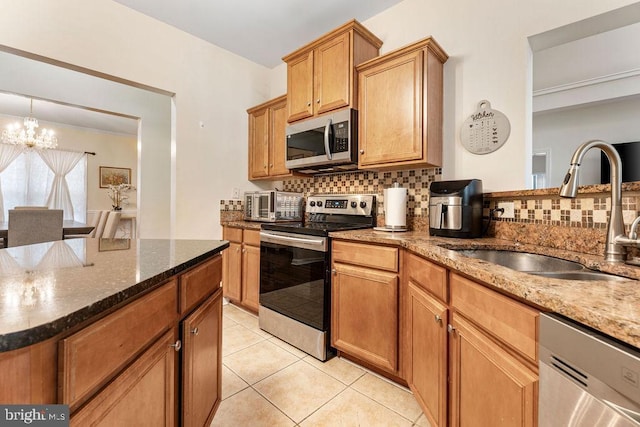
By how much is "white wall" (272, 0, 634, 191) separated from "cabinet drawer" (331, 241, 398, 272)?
834 millimetres

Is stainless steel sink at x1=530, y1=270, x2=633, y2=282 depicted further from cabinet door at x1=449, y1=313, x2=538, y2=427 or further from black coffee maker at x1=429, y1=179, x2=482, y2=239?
black coffee maker at x1=429, y1=179, x2=482, y2=239

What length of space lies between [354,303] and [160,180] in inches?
147

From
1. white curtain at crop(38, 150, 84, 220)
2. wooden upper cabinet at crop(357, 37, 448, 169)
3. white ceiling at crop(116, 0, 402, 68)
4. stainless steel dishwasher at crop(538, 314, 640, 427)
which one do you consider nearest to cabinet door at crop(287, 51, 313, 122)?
white ceiling at crop(116, 0, 402, 68)

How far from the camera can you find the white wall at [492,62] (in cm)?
168

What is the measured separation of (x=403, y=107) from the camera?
1918mm

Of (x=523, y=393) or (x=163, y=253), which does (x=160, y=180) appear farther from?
(x=523, y=393)

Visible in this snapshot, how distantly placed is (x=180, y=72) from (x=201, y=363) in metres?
2.72

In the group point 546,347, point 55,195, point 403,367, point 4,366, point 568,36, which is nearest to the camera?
point 4,366

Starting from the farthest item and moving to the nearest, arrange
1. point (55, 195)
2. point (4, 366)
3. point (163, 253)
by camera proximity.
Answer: point (55, 195), point (163, 253), point (4, 366)

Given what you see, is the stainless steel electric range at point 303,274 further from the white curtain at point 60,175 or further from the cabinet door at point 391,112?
the white curtain at point 60,175

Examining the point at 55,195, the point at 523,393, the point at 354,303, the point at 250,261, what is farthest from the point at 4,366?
the point at 55,195

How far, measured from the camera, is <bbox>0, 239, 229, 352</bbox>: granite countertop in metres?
0.47

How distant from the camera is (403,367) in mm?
1575
